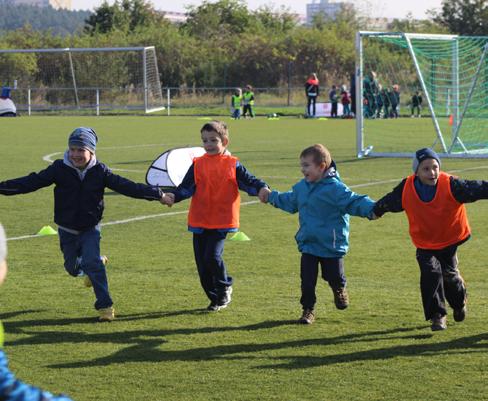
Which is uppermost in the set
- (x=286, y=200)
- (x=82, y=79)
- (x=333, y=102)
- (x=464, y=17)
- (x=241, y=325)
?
(x=464, y=17)

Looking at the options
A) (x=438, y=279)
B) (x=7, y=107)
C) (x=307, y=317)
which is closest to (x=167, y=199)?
(x=307, y=317)

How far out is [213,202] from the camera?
7.74m

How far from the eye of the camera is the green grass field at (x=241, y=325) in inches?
228

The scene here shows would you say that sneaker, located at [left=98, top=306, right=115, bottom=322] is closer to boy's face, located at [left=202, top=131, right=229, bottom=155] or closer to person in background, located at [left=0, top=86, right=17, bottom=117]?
boy's face, located at [left=202, top=131, right=229, bottom=155]

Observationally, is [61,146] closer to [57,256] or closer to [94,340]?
[57,256]

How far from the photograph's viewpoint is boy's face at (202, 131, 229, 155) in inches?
303

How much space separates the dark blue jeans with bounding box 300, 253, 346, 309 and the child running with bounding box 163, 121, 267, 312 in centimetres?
70

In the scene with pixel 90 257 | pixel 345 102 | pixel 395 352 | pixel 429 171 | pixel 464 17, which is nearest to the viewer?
pixel 395 352

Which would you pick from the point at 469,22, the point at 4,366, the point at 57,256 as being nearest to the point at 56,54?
the point at 469,22

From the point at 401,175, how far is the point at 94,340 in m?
11.7

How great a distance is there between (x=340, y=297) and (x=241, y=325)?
734mm

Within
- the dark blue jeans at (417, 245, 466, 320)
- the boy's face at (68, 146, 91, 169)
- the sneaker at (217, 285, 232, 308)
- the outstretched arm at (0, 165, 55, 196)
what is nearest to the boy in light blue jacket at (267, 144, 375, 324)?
the dark blue jeans at (417, 245, 466, 320)

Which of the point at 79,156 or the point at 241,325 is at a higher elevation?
the point at 79,156

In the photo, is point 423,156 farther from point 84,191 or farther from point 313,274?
point 84,191
